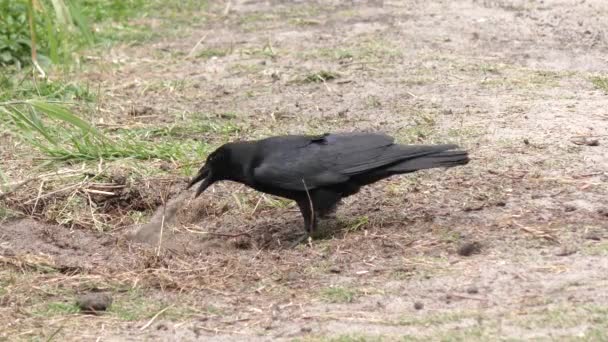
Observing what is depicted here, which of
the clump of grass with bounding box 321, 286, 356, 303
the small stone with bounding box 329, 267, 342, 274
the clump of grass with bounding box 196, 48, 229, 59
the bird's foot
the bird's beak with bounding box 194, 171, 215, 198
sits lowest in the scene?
the clump of grass with bounding box 196, 48, 229, 59

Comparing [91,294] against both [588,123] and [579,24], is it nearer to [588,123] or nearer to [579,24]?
[588,123]

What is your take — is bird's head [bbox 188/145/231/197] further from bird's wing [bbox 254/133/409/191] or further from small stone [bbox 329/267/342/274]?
small stone [bbox 329/267/342/274]

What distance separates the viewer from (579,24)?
904 centimetres

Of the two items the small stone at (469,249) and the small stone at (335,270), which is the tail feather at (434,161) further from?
the small stone at (335,270)

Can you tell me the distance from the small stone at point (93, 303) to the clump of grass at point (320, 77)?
391cm

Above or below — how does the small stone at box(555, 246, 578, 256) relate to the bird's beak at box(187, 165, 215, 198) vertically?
above

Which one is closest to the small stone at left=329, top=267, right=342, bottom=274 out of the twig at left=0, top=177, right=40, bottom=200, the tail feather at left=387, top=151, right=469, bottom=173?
the tail feather at left=387, top=151, right=469, bottom=173

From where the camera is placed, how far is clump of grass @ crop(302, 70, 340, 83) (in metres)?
8.00

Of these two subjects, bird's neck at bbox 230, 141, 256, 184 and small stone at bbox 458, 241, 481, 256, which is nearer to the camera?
small stone at bbox 458, 241, 481, 256

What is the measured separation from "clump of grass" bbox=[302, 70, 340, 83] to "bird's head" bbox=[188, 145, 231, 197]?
8.24 feet

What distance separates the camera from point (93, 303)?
4328 mm

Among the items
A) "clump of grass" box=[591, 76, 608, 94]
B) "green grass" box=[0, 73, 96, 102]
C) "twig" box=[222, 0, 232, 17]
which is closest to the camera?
"clump of grass" box=[591, 76, 608, 94]

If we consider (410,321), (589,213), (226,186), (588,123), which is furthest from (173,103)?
(410,321)

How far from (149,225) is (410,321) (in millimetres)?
2176
